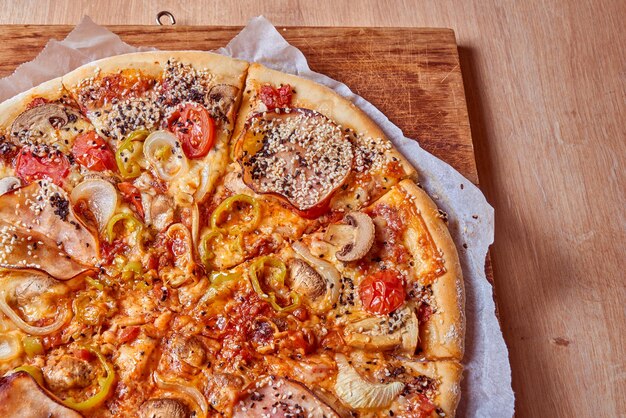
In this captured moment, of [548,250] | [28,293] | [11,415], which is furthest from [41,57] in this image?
[548,250]

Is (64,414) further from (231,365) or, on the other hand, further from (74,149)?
(74,149)

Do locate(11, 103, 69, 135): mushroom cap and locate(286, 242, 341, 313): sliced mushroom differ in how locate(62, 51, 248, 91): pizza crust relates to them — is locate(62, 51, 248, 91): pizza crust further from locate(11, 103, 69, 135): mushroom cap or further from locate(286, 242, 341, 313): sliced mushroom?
locate(286, 242, 341, 313): sliced mushroom

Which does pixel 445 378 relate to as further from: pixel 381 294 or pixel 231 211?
pixel 231 211

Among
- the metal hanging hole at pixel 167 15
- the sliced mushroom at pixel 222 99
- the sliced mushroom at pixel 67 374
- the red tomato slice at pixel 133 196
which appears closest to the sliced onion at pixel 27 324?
the sliced mushroom at pixel 67 374

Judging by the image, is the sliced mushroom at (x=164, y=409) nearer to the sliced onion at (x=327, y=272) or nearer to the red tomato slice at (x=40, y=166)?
the sliced onion at (x=327, y=272)

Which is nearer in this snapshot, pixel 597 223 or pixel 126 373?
pixel 126 373

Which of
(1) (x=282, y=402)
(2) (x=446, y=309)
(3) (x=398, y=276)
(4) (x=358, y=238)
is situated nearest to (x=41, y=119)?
(4) (x=358, y=238)
